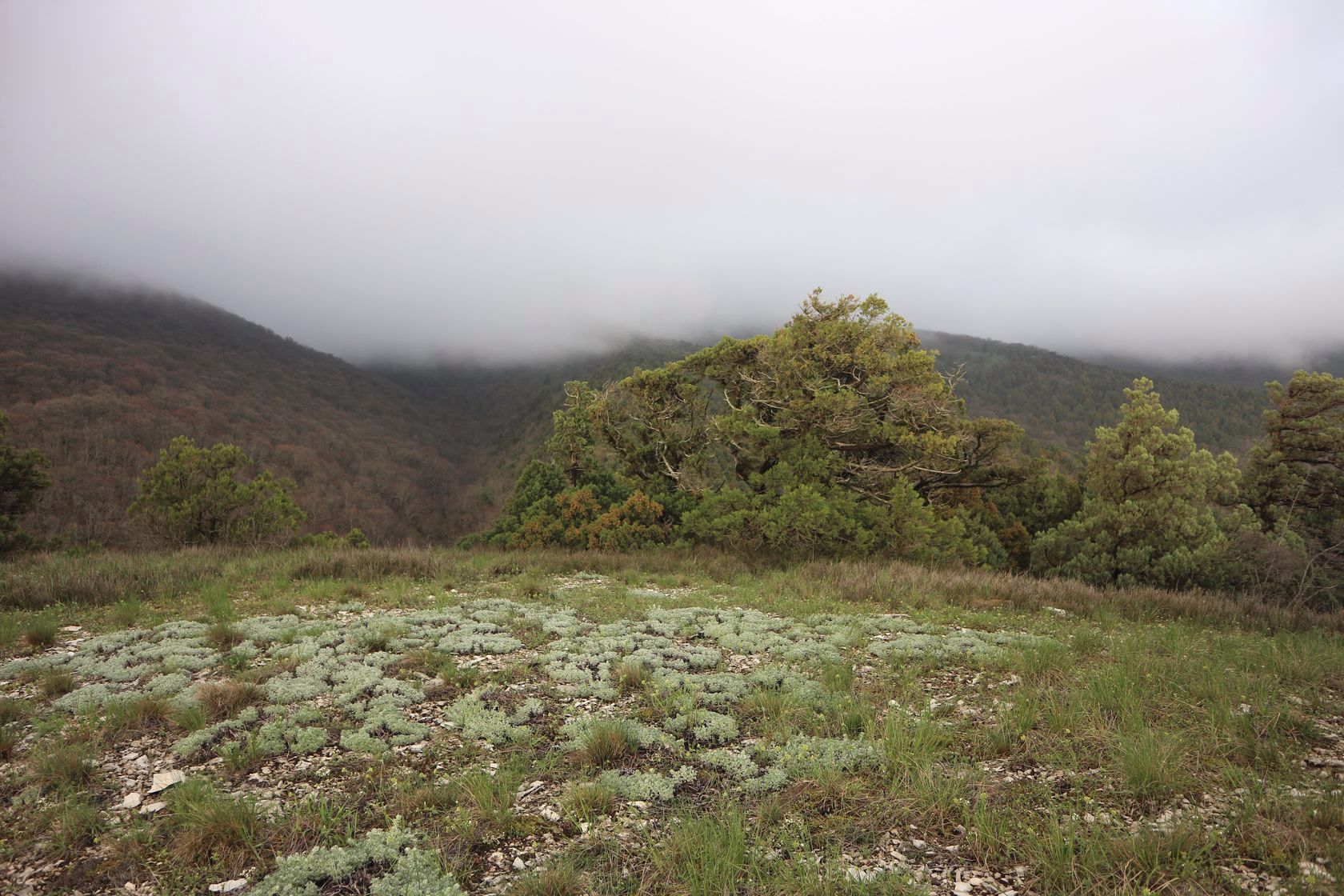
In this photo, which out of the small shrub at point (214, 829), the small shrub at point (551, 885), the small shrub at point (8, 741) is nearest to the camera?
the small shrub at point (551, 885)

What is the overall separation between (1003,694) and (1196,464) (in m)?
24.1

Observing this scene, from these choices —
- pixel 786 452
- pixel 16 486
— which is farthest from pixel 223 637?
pixel 16 486

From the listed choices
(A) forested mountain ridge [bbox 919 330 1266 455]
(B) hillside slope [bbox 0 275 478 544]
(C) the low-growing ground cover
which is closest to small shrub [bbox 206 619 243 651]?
(C) the low-growing ground cover

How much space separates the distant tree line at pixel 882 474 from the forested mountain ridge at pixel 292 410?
47.7m

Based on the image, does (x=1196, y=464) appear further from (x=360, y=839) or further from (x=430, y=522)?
(x=430, y=522)

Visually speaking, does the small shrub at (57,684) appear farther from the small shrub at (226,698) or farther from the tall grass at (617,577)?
the tall grass at (617,577)

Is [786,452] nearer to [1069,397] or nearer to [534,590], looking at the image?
[534,590]

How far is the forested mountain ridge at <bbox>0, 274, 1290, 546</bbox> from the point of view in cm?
8662

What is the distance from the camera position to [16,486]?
26.5 metres

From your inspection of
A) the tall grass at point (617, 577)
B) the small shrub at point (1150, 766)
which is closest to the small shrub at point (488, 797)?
the small shrub at point (1150, 766)

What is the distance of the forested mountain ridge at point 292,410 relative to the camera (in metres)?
86.6

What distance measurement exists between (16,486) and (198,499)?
9.86 meters

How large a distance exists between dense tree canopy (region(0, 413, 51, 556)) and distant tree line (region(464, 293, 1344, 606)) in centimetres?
2041

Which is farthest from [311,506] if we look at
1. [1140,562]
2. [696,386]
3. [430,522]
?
[1140,562]
